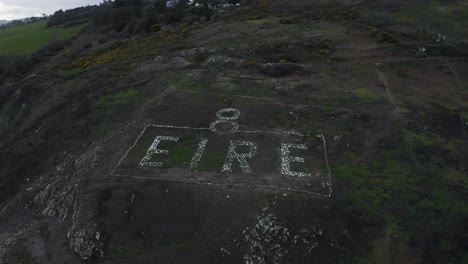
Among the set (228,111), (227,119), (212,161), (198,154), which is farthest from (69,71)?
(212,161)

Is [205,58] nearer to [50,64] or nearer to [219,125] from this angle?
[219,125]

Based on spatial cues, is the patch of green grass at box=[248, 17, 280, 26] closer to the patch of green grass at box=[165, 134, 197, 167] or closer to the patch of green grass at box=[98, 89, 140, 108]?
the patch of green grass at box=[98, 89, 140, 108]

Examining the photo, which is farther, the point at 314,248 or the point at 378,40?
the point at 378,40

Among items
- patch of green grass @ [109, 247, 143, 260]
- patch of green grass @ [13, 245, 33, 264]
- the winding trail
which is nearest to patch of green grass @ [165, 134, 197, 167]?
patch of green grass @ [109, 247, 143, 260]

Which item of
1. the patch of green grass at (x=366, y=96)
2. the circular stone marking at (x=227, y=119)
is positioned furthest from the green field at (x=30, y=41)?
the patch of green grass at (x=366, y=96)

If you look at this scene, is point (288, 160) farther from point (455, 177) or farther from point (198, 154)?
point (455, 177)

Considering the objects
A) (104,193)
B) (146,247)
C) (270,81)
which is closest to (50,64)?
(270,81)
